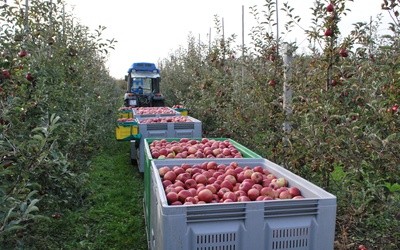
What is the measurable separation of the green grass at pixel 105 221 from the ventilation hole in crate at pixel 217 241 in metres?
1.57

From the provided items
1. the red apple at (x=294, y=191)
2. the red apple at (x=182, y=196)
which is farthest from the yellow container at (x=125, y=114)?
the red apple at (x=294, y=191)

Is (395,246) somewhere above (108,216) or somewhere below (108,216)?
above

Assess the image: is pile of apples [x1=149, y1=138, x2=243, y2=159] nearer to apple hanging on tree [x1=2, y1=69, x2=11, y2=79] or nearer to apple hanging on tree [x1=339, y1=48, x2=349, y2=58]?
apple hanging on tree [x1=339, y1=48, x2=349, y2=58]

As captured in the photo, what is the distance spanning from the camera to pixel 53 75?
4215 millimetres

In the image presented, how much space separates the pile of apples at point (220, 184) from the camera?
2.63 m

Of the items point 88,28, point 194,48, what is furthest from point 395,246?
point 194,48

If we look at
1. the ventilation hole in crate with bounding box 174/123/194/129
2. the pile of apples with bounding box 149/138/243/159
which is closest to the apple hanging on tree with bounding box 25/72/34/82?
the pile of apples with bounding box 149/138/243/159

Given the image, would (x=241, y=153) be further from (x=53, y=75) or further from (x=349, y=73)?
(x=53, y=75)

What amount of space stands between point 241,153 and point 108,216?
196 cm

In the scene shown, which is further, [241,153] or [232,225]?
[241,153]

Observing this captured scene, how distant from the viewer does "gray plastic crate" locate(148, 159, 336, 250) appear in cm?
216

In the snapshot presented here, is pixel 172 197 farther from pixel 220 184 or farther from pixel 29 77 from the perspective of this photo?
pixel 29 77

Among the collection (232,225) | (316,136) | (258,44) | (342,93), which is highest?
(258,44)

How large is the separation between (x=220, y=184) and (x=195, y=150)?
49.0 inches
